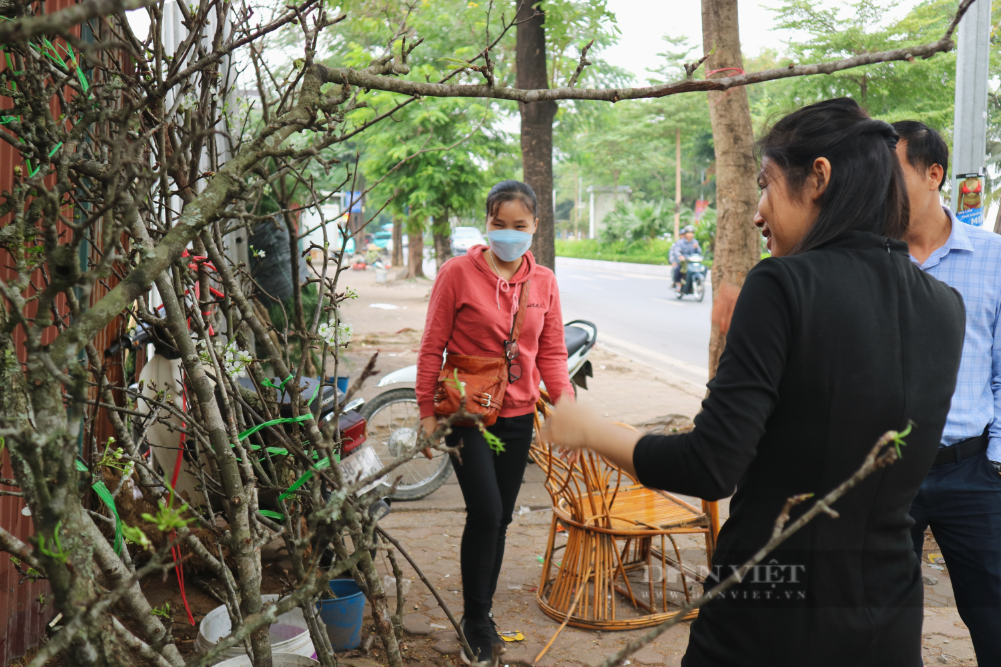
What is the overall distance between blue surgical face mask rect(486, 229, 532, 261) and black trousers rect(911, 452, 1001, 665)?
1.71m

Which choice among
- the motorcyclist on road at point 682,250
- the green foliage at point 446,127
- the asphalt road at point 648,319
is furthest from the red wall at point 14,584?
the motorcyclist on road at point 682,250

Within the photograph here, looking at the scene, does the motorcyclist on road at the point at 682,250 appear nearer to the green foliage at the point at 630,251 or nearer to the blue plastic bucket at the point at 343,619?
the green foliage at the point at 630,251

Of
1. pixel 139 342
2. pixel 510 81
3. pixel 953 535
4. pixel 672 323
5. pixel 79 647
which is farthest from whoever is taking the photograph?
pixel 672 323

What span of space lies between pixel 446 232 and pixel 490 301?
1362 centimetres

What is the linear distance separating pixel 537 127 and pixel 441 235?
9.39m

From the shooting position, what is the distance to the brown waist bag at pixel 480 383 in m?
3.03

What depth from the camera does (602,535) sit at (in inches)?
135

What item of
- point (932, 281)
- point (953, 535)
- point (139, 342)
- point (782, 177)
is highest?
point (782, 177)

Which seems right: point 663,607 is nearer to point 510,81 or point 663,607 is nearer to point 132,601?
point 132,601

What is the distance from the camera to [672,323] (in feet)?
49.8

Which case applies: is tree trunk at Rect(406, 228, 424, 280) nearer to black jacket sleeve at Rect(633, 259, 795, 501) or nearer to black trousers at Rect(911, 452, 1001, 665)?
black trousers at Rect(911, 452, 1001, 665)

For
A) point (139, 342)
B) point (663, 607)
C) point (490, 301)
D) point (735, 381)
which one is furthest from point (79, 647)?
point (663, 607)

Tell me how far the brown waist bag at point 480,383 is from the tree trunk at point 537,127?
4.54 metres

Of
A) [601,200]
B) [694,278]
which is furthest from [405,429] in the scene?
[601,200]
